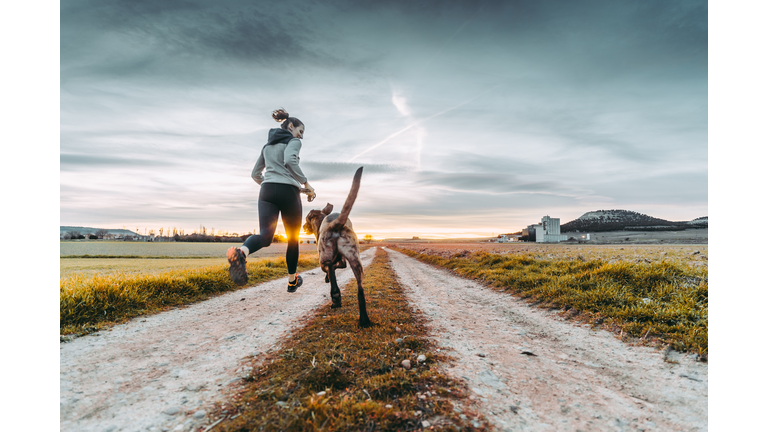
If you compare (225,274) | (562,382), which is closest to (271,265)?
(225,274)

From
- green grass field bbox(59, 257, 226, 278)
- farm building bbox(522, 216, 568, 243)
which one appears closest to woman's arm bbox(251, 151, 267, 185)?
green grass field bbox(59, 257, 226, 278)

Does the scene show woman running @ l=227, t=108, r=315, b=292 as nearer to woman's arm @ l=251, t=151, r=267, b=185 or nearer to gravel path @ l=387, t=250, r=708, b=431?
woman's arm @ l=251, t=151, r=267, b=185

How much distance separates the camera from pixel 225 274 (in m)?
9.84

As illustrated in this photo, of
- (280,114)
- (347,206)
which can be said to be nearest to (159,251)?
(280,114)

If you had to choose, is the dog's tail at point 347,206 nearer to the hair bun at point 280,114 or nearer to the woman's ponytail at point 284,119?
the woman's ponytail at point 284,119

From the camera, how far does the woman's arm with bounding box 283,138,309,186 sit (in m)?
5.19

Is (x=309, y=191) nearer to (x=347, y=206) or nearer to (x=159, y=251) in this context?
(x=347, y=206)

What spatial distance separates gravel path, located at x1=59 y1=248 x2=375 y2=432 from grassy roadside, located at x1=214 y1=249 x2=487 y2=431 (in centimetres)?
38

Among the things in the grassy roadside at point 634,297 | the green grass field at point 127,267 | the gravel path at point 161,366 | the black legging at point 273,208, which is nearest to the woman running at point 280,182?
the black legging at point 273,208

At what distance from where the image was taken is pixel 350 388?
2.85m

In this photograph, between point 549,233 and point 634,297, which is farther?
point 549,233

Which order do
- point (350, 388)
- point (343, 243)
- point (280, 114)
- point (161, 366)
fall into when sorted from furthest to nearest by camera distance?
1. point (280, 114)
2. point (343, 243)
3. point (161, 366)
4. point (350, 388)

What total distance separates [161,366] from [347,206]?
3.12m

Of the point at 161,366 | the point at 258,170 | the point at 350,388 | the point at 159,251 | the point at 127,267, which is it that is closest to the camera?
the point at 350,388
